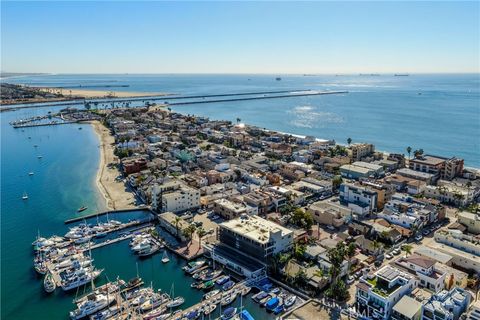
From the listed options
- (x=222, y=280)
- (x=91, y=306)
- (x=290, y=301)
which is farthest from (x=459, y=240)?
(x=91, y=306)

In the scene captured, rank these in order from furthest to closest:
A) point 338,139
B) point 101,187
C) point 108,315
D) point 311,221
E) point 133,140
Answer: point 338,139
point 133,140
point 101,187
point 311,221
point 108,315

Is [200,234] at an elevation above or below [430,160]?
below

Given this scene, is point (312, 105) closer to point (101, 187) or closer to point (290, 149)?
point (290, 149)

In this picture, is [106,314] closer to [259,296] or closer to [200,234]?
[259,296]

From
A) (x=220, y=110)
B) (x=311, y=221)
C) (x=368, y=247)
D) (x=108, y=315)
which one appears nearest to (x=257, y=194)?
(x=311, y=221)

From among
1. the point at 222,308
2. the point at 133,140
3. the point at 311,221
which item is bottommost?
the point at 222,308

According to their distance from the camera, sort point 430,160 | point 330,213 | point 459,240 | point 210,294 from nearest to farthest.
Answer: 1. point 210,294
2. point 459,240
3. point 330,213
4. point 430,160

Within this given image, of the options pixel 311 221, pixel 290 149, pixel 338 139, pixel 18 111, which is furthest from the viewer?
pixel 18 111
